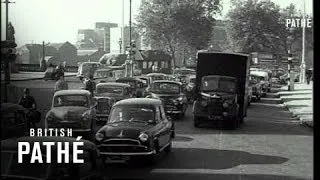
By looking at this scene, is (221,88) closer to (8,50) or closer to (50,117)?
(50,117)

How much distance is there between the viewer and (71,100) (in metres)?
15.4

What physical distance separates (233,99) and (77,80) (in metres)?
5.65

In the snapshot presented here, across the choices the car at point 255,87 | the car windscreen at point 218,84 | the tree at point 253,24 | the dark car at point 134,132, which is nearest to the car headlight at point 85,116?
→ the dark car at point 134,132

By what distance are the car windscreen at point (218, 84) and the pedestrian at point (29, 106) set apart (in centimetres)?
1019

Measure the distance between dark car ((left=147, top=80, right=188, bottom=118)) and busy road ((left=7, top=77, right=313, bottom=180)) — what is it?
64.3 inches

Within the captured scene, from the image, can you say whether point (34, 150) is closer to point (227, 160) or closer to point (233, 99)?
point (227, 160)

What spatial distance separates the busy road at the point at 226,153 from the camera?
1118 centimetres

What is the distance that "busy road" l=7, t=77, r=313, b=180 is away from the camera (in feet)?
36.7

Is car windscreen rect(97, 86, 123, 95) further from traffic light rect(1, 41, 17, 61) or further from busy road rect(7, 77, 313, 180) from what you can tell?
traffic light rect(1, 41, 17, 61)

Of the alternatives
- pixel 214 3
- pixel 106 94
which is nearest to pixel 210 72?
pixel 106 94

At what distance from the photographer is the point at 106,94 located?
66.4 ft

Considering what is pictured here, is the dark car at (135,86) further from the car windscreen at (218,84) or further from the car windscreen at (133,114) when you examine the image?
the car windscreen at (133,114)

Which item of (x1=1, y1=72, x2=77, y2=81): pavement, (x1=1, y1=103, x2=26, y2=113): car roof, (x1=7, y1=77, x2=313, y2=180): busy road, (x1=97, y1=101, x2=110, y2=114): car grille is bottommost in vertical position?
(x1=7, y1=77, x2=313, y2=180): busy road

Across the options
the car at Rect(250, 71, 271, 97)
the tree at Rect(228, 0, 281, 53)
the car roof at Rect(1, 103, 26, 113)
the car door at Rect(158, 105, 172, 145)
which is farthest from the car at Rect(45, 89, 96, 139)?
the car at Rect(250, 71, 271, 97)
